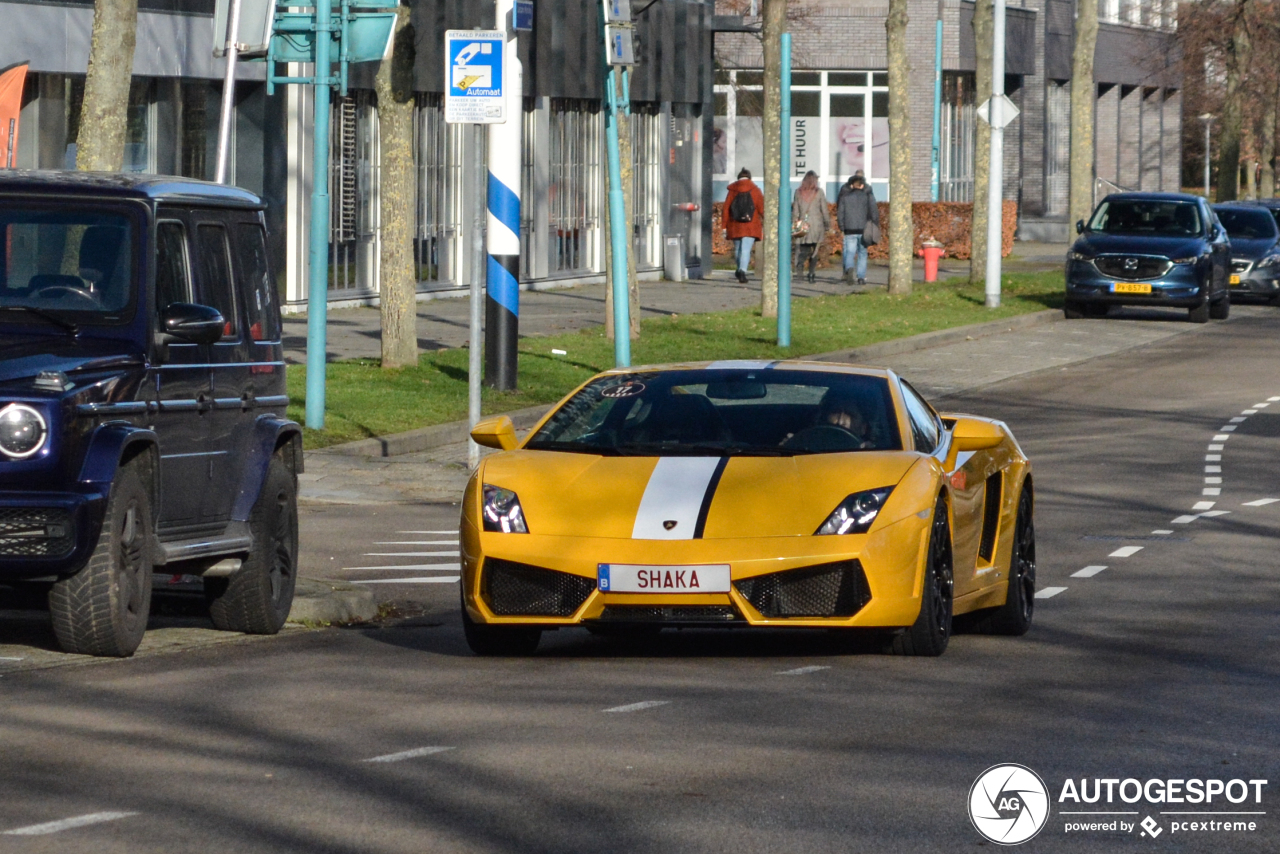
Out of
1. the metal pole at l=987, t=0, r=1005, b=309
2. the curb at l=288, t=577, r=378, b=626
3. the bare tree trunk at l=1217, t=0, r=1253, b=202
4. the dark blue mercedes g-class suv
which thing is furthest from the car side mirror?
the bare tree trunk at l=1217, t=0, r=1253, b=202

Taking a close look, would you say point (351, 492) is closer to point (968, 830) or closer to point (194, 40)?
point (968, 830)

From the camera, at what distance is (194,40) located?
1120 inches

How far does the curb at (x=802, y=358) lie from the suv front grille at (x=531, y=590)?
197 centimetres

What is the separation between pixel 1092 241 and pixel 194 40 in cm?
1372

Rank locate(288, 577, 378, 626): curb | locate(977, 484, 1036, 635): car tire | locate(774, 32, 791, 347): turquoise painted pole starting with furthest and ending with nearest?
locate(774, 32, 791, 347): turquoise painted pole
locate(288, 577, 378, 626): curb
locate(977, 484, 1036, 635): car tire

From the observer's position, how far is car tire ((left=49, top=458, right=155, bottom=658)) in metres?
8.45

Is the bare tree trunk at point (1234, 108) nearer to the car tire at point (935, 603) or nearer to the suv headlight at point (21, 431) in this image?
the car tire at point (935, 603)

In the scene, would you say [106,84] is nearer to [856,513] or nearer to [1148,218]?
[856,513]

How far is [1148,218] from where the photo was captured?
35375mm

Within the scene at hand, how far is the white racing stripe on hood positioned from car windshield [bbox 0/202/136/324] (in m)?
2.14

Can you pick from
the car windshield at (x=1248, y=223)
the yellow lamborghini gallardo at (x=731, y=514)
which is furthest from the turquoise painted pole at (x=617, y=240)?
the car windshield at (x=1248, y=223)

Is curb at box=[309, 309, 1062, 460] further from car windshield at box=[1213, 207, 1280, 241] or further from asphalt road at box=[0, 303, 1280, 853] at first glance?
car windshield at box=[1213, 207, 1280, 241]

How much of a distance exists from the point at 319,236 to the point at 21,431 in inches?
426

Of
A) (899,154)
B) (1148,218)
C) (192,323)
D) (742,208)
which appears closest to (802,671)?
(192,323)
